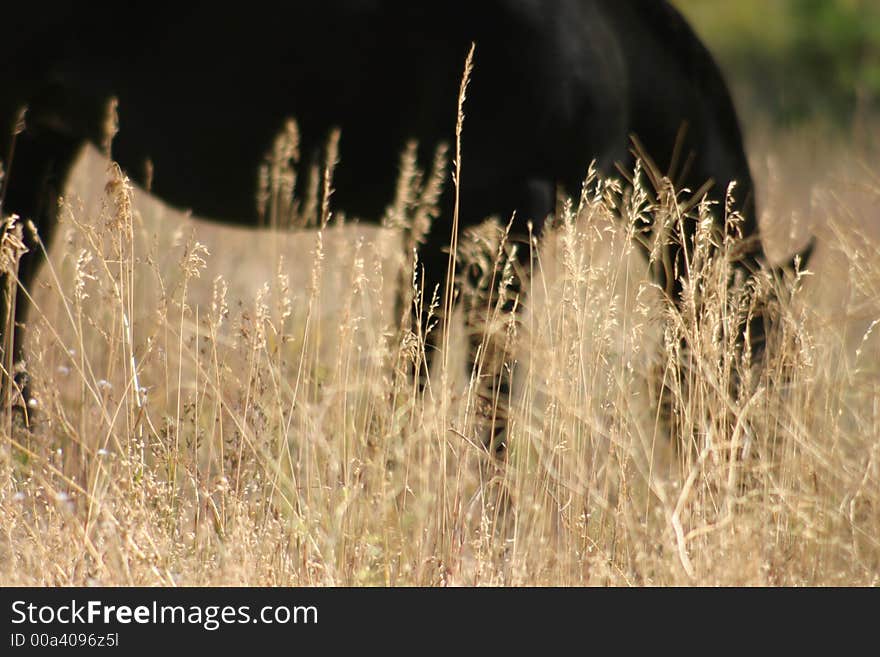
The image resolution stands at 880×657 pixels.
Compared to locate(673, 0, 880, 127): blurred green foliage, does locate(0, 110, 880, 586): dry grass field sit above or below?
below

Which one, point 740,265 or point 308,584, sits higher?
point 740,265

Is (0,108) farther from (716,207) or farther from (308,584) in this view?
(716,207)

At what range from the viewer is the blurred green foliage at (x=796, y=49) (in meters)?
14.2

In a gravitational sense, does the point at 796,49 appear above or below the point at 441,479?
above

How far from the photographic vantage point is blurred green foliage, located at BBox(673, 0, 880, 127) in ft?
46.6

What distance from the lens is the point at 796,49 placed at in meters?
15.7

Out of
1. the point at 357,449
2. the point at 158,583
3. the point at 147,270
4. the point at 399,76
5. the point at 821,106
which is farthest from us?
the point at 821,106

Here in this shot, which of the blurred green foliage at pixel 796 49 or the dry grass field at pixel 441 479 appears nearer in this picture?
the dry grass field at pixel 441 479

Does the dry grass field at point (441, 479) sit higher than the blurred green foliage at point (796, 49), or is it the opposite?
the blurred green foliage at point (796, 49)

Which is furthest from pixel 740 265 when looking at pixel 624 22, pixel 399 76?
pixel 399 76

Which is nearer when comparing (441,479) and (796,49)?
(441,479)

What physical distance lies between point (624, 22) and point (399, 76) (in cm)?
73

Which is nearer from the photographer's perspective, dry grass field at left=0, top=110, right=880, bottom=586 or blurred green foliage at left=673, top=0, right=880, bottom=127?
dry grass field at left=0, top=110, right=880, bottom=586
